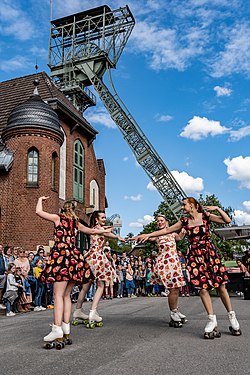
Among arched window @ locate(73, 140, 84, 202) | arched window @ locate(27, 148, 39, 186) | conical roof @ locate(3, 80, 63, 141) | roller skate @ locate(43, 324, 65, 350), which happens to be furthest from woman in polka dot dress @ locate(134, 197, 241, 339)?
arched window @ locate(73, 140, 84, 202)

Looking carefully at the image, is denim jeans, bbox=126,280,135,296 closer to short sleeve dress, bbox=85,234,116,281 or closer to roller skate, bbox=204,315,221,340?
short sleeve dress, bbox=85,234,116,281

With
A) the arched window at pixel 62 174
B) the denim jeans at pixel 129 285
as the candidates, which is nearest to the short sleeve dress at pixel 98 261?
the denim jeans at pixel 129 285

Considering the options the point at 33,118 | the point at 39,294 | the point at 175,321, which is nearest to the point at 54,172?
the point at 33,118

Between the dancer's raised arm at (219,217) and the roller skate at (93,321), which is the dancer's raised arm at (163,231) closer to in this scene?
the dancer's raised arm at (219,217)

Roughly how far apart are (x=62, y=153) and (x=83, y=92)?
8.11 metres

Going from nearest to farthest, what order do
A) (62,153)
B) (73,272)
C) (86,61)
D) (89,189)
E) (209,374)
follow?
(209,374) → (73,272) → (62,153) → (89,189) → (86,61)

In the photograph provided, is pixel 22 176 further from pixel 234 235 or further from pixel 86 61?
pixel 86 61

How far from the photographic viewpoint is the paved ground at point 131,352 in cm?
400

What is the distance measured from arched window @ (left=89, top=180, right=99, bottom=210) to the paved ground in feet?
71.9

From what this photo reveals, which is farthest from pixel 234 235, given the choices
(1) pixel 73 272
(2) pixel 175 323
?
(1) pixel 73 272

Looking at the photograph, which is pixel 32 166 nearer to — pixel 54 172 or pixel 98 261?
pixel 54 172

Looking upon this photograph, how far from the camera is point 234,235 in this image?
18438mm

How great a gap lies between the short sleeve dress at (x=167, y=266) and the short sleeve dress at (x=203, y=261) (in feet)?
3.14

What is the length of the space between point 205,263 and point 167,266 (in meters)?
1.19
